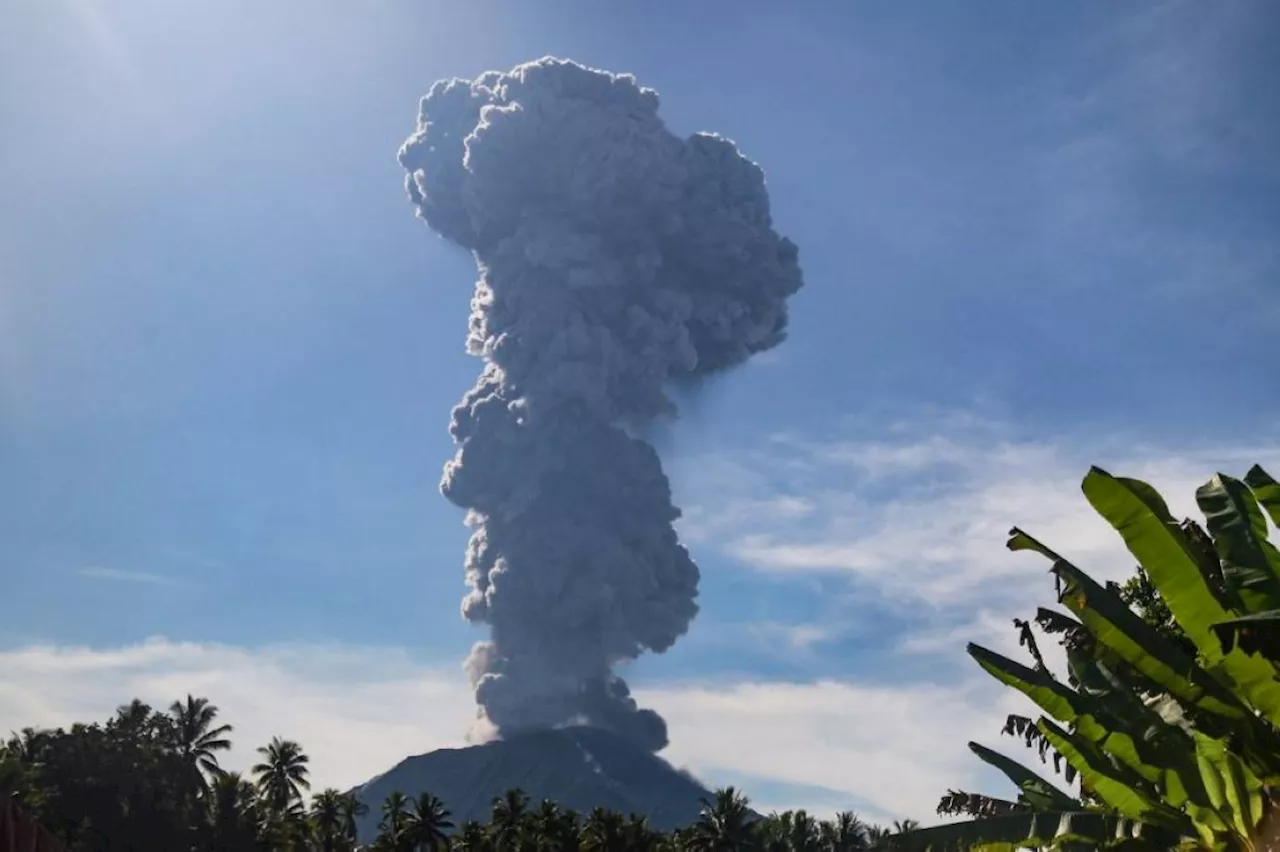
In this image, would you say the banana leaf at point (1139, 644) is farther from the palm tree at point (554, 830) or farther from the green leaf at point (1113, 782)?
the palm tree at point (554, 830)

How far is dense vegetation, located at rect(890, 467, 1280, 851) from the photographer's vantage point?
8.15 metres

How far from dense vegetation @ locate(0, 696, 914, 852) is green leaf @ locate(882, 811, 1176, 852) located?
54.3 meters

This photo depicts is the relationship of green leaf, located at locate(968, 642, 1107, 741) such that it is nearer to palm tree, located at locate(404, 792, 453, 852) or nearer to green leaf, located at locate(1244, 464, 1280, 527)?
green leaf, located at locate(1244, 464, 1280, 527)

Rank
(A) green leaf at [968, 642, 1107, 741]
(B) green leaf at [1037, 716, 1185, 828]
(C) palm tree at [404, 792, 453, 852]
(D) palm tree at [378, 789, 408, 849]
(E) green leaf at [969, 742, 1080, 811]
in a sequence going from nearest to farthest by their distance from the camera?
(B) green leaf at [1037, 716, 1185, 828] < (A) green leaf at [968, 642, 1107, 741] < (E) green leaf at [969, 742, 1080, 811] < (D) palm tree at [378, 789, 408, 849] < (C) palm tree at [404, 792, 453, 852]

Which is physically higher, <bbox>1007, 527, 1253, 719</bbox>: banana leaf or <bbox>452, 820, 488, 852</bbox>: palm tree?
<bbox>452, 820, 488, 852</bbox>: palm tree

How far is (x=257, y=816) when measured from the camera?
229 feet

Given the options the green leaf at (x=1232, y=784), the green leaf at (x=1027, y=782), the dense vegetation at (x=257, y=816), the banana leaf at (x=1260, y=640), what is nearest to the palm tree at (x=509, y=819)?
the dense vegetation at (x=257, y=816)

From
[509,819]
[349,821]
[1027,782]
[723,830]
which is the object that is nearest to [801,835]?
[723,830]

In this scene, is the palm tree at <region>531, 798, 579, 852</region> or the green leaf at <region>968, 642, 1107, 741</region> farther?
the palm tree at <region>531, 798, 579, 852</region>

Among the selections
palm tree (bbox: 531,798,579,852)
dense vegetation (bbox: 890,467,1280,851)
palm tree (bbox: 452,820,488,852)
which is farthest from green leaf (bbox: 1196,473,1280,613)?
palm tree (bbox: 452,820,488,852)

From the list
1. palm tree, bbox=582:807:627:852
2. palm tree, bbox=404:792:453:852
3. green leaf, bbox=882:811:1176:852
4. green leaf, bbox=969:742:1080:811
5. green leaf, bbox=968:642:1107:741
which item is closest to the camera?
green leaf, bbox=882:811:1176:852

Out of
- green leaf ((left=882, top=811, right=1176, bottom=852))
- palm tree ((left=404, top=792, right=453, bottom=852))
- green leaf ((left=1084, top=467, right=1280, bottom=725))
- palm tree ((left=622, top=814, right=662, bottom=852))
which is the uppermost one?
palm tree ((left=404, top=792, right=453, bottom=852))

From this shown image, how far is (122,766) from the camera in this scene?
222 feet

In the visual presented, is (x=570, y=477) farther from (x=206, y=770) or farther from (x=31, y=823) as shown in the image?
(x=31, y=823)
